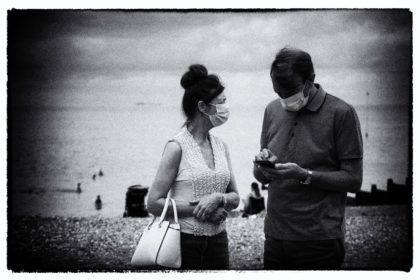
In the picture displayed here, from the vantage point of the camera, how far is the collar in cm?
293

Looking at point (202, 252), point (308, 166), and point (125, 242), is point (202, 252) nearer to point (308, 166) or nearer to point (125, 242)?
point (308, 166)

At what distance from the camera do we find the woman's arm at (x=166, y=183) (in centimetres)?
285

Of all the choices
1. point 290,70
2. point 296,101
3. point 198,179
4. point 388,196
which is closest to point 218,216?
point 198,179

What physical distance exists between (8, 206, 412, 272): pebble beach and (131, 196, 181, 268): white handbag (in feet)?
5.48

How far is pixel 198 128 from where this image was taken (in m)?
3.04

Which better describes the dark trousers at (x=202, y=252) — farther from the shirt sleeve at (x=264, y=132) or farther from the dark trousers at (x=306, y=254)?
the shirt sleeve at (x=264, y=132)

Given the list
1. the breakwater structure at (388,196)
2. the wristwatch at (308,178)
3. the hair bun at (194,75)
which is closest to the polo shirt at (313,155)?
the wristwatch at (308,178)

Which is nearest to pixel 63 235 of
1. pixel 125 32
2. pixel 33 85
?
pixel 33 85

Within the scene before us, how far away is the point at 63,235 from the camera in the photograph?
Result: 250 inches

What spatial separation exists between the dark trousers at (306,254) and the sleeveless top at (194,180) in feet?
1.40

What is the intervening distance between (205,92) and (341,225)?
1.22 metres

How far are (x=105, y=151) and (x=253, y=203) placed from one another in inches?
105

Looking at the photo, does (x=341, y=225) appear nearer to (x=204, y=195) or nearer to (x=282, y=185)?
(x=282, y=185)

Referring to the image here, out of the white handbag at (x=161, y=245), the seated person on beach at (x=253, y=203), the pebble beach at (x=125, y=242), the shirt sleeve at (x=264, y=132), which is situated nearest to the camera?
the white handbag at (x=161, y=245)
